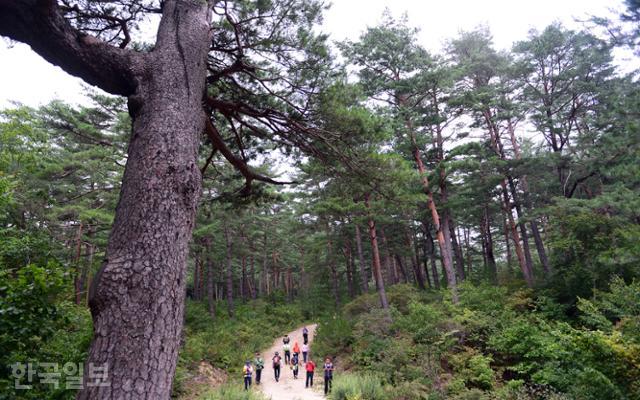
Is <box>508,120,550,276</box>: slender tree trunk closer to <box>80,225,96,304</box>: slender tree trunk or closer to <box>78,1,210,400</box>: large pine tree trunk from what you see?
<box>78,1,210,400</box>: large pine tree trunk

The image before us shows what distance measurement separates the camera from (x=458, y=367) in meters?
9.97

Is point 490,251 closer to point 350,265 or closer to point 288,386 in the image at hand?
point 350,265

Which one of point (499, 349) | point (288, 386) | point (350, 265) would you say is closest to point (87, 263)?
point (288, 386)

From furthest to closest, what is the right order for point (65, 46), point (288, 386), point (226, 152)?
point (288, 386), point (226, 152), point (65, 46)

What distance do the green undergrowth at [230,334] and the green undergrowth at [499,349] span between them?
4604 mm

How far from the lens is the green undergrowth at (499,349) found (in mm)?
6584

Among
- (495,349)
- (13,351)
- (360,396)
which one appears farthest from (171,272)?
(495,349)

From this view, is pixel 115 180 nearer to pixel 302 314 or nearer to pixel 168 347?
pixel 168 347

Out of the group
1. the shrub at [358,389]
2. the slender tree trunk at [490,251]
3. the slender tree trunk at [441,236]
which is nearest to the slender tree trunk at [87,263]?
the shrub at [358,389]

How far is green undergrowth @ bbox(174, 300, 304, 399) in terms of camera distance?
44.5ft

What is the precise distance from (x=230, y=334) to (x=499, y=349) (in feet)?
45.5

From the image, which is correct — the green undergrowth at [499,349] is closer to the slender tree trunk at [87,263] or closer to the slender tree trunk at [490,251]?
the slender tree trunk at [490,251]

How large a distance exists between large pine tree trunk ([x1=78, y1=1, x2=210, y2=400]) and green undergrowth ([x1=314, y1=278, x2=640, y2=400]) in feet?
26.2

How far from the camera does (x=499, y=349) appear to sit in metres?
10.3
